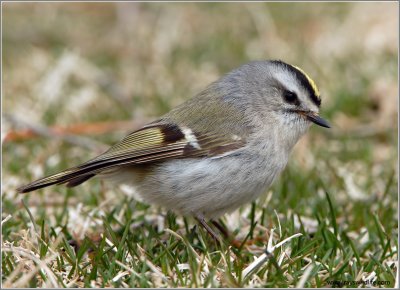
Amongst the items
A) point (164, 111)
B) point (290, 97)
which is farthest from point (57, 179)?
point (164, 111)

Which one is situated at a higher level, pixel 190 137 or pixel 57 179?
pixel 190 137

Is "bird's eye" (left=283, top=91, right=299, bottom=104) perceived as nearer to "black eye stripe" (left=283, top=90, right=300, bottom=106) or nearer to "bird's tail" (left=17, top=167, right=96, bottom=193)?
"black eye stripe" (left=283, top=90, right=300, bottom=106)

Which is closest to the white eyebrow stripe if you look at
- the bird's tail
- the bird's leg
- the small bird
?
the small bird

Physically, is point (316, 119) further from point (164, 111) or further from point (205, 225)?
point (164, 111)

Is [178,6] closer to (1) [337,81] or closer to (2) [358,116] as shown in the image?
(1) [337,81]

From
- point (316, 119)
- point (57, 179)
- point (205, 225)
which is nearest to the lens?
point (57, 179)

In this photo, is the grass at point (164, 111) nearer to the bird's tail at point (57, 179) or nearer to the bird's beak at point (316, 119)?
the bird's tail at point (57, 179)

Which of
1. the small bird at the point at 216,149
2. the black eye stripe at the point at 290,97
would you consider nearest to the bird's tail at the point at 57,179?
the small bird at the point at 216,149
